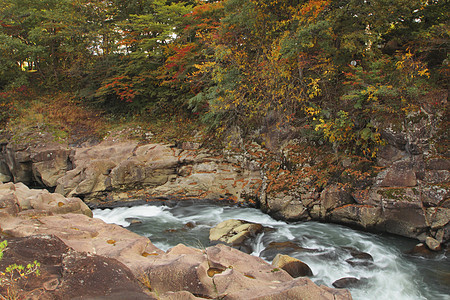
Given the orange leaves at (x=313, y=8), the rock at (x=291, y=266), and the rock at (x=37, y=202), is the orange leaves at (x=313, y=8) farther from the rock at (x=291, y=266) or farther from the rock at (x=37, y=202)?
the rock at (x=37, y=202)

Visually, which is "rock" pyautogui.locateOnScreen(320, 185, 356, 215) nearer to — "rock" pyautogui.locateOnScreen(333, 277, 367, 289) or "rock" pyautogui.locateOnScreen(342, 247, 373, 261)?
"rock" pyautogui.locateOnScreen(342, 247, 373, 261)

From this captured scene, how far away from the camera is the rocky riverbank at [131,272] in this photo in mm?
3494

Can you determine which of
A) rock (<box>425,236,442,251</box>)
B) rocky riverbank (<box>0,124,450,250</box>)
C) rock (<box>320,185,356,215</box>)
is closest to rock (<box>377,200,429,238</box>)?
rocky riverbank (<box>0,124,450,250</box>)

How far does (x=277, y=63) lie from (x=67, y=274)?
888 centimetres

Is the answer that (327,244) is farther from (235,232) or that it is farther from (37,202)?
(37,202)

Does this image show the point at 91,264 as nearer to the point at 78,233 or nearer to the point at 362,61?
the point at 78,233

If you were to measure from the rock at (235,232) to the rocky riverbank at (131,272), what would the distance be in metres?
2.31

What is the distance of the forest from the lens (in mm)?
8742

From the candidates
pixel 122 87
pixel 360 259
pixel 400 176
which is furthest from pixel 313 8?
pixel 122 87

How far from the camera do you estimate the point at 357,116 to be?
934 centimetres

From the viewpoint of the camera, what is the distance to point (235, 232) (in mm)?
8336

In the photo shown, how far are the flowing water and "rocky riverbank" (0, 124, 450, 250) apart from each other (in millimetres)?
492

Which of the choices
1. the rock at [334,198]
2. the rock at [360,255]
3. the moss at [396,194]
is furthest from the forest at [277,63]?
the rock at [360,255]

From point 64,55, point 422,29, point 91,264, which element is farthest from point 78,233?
point 64,55
